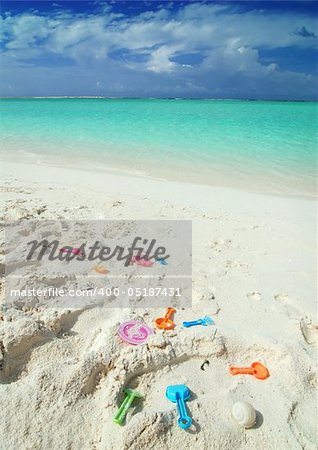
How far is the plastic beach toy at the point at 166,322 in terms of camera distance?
105 inches

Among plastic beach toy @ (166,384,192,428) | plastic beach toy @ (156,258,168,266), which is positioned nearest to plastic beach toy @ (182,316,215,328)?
plastic beach toy @ (166,384,192,428)

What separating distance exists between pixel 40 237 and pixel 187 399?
2.51 m

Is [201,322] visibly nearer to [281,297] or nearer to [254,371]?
[254,371]

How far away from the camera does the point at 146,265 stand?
11.8 feet

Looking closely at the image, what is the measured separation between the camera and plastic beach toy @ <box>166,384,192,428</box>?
1920 mm

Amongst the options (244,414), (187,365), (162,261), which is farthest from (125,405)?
(162,261)

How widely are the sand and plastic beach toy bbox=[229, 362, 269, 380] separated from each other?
0.15ft

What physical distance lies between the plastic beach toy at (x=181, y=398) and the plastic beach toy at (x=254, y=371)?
0.41 m

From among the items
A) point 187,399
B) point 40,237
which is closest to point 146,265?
point 40,237

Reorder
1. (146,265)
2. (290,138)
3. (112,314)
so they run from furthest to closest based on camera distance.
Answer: (290,138)
(146,265)
(112,314)

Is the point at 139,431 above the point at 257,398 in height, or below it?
above

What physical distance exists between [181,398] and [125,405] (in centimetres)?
37

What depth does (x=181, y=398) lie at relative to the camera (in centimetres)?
208

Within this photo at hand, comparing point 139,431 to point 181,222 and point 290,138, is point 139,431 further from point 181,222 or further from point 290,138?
point 290,138
